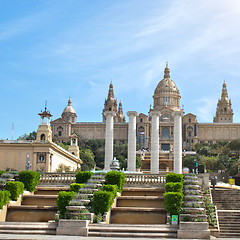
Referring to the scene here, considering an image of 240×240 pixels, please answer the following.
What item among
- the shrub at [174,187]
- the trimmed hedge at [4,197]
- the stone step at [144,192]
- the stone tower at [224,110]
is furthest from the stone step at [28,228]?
the stone tower at [224,110]

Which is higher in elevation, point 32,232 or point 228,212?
point 228,212

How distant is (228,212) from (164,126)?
145 meters

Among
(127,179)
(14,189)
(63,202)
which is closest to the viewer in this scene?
(63,202)

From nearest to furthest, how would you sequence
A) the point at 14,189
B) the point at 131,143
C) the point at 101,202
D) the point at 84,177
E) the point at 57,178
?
1. the point at 101,202
2. the point at 14,189
3. the point at 84,177
4. the point at 57,178
5. the point at 131,143

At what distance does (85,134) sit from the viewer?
18338 centimetres

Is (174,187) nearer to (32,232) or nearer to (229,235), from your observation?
(229,235)

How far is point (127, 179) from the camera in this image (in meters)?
33.1

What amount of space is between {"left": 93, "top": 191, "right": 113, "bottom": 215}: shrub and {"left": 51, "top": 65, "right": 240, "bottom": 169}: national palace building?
138 m

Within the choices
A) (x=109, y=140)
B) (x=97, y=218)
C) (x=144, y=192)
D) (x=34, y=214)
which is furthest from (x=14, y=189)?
(x=109, y=140)

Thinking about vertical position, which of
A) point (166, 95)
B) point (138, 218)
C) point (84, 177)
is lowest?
point (138, 218)

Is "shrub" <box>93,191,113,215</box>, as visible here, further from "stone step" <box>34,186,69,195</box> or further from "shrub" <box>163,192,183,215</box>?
"stone step" <box>34,186,69,195</box>

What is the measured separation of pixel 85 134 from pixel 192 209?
160197mm

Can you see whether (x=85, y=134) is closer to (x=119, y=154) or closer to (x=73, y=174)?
(x=119, y=154)

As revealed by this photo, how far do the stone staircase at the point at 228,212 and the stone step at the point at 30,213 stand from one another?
10.3 m
